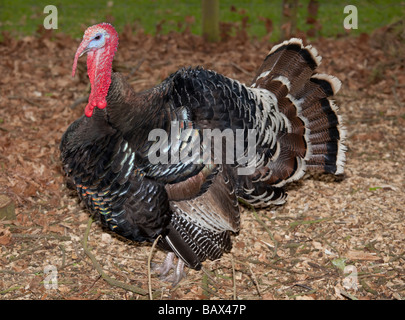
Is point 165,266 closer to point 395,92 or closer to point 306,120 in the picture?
point 306,120

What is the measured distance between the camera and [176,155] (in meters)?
3.55

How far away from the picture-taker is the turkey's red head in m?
3.53

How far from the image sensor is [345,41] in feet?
30.1

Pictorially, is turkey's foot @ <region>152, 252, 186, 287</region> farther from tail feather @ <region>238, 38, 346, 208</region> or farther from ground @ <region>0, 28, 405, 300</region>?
tail feather @ <region>238, 38, 346, 208</region>

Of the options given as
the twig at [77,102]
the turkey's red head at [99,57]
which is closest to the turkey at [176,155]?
the turkey's red head at [99,57]

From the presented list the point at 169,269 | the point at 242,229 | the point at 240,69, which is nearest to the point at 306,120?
the point at 242,229

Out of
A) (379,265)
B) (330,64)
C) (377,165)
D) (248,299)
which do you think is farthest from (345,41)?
(248,299)

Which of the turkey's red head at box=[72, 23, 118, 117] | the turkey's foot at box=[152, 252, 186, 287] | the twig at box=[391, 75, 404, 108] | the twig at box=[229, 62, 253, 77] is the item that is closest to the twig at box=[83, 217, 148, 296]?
the turkey's foot at box=[152, 252, 186, 287]

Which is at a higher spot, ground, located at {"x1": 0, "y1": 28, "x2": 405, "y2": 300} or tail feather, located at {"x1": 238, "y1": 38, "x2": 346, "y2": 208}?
tail feather, located at {"x1": 238, "y1": 38, "x2": 346, "y2": 208}

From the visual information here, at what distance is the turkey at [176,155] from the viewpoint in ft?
11.7

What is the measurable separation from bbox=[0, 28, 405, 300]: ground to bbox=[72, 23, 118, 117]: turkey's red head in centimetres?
150

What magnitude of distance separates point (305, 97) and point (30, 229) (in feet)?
9.37

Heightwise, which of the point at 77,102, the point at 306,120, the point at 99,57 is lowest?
the point at 77,102

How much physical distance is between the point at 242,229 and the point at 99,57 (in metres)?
2.19
